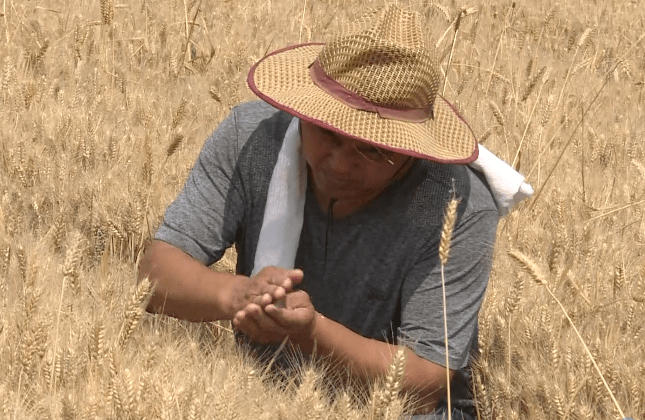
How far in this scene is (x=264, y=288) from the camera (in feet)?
6.44

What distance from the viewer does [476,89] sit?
4.62 m

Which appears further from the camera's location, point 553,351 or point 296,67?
point 553,351

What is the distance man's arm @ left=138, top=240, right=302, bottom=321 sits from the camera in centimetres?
200

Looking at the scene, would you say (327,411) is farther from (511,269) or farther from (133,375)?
(511,269)

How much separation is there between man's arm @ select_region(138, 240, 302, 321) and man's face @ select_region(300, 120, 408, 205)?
24 cm

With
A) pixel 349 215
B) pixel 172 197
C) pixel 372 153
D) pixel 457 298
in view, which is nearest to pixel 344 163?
pixel 372 153

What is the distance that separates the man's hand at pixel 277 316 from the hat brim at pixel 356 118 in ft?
1.19

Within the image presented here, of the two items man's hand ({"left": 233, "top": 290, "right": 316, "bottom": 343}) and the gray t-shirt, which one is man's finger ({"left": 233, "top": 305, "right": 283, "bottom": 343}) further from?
the gray t-shirt

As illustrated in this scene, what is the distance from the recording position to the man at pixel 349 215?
6.55 feet

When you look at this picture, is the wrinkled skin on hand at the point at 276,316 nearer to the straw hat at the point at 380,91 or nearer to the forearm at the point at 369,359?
the forearm at the point at 369,359

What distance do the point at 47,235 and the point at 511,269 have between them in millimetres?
1417

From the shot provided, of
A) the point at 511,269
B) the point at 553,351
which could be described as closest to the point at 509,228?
the point at 511,269

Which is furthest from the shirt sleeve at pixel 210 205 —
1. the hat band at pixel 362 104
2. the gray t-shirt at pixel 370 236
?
the hat band at pixel 362 104

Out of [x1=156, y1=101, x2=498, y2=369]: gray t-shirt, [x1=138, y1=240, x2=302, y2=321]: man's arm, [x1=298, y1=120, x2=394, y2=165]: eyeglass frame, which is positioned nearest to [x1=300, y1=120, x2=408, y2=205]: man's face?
[x1=298, y1=120, x2=394, y2=165]: eyeglass frame
